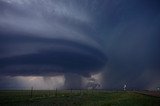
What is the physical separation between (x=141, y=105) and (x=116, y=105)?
4299 millimetres

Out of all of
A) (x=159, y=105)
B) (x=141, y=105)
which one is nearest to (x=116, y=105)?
(x=141, y=105)

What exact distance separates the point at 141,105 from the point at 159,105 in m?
2.95

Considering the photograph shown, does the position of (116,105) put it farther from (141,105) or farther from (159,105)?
(159,105)

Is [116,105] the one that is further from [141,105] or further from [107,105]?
[141,105]

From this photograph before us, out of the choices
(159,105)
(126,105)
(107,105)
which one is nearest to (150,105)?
(159,105)

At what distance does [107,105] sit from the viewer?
39.5 m

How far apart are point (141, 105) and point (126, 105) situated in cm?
254

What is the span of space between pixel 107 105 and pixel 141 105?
595cm

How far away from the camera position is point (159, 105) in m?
39.0

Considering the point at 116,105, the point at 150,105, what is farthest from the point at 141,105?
the point at 116,105

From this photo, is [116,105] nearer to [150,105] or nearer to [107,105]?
[107,105]

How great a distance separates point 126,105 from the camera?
132 ft

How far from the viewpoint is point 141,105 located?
39969mm

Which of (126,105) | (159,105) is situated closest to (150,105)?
(159,105)
